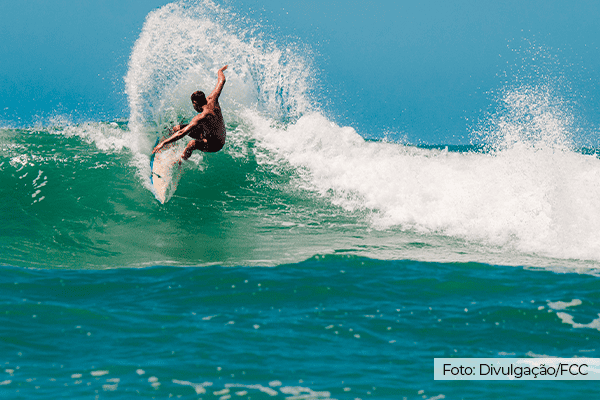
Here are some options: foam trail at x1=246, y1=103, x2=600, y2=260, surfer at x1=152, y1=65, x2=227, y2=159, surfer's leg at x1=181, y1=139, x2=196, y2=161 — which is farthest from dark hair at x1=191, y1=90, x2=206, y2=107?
foam trail at x1=246, y1=103, x2=600, y2=260

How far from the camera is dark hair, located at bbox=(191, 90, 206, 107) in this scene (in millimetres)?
7590

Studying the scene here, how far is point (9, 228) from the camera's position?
26.6 feet

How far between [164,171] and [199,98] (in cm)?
223

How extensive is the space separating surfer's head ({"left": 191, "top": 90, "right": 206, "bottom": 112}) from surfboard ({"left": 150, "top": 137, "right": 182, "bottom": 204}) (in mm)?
1657

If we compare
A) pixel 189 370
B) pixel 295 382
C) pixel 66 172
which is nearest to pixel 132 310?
pixel 189 370

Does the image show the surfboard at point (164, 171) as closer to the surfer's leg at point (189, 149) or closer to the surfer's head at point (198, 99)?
the surfer's leg at point (189, 149)

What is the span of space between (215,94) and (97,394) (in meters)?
5.43

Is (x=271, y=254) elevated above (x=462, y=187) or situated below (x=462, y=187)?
below

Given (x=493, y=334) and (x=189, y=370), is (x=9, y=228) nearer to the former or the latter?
(x=189, y=370)

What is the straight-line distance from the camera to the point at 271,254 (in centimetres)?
695
